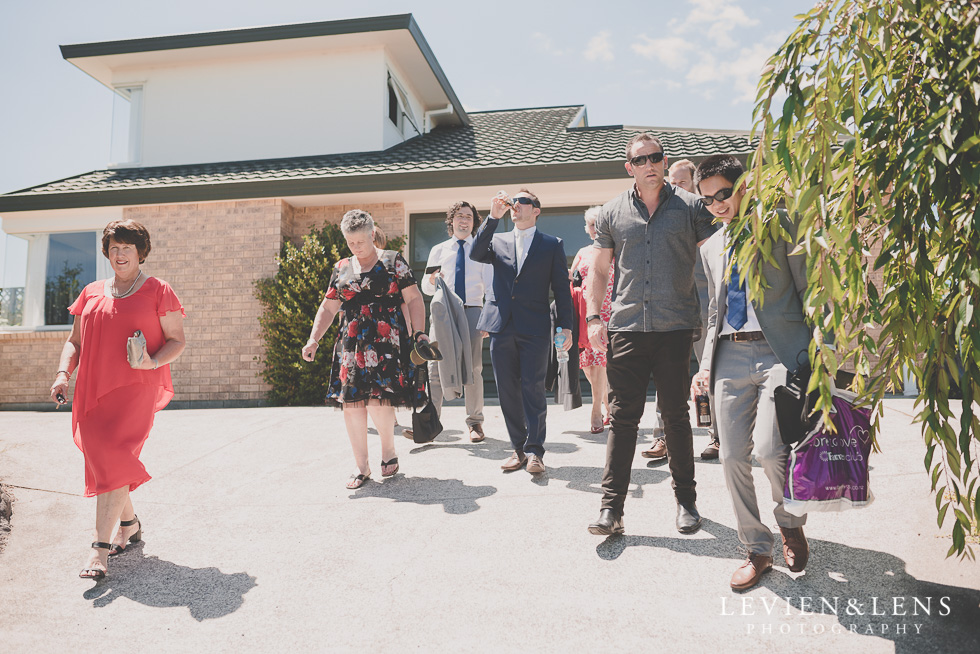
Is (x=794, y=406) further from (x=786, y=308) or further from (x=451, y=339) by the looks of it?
(x=451, y=339)

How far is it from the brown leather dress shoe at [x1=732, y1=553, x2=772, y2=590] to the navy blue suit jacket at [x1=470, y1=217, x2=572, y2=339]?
2192mm

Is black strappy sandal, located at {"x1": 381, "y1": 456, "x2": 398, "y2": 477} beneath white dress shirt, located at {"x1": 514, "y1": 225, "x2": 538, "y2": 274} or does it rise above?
beneath

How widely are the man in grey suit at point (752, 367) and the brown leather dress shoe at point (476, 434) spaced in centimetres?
333

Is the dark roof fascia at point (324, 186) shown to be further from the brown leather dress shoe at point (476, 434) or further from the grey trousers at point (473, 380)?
the brown leather dress shoe at point (476, 434)

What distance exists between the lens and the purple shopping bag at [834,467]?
98.3 inches

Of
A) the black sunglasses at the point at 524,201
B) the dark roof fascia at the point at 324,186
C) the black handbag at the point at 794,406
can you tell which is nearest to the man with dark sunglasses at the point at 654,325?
the black handbag at the point at 794,406

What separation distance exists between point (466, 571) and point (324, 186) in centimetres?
807

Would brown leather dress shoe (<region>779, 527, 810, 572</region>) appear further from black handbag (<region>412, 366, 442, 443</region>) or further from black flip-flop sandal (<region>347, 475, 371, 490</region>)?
black flip-flop sandal (<region>347, 475, 371, 490</region>)

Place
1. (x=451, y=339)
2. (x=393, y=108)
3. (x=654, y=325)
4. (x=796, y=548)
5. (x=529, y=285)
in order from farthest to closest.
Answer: (x=393, y=108) → (x=451, y=339) → (x=529, y=285) → (x=654, y=325) → (x=796, y=548)

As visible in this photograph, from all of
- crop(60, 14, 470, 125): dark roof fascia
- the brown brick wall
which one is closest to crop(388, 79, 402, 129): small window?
crop(60, 14, 470, 125): dark roof fascia

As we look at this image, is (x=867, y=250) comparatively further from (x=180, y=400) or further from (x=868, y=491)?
(x=180, y=400)

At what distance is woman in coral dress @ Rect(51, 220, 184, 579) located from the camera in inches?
138

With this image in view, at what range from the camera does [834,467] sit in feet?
8.23

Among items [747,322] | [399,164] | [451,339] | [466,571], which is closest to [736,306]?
[747,322]
